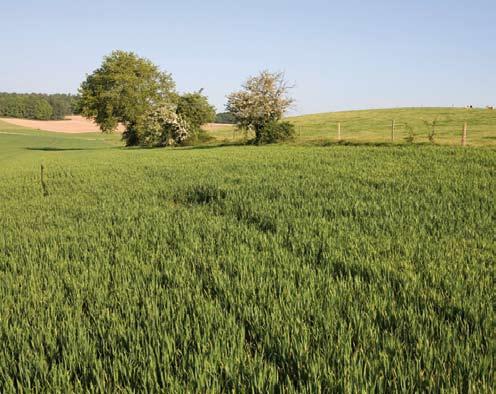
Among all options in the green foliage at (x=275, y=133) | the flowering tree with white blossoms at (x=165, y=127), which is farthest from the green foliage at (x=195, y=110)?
the green foliage at (x=275, y=133)

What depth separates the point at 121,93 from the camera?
175 feet

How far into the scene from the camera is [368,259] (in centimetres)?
481

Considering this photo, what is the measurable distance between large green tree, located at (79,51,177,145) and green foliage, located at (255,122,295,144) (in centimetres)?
1907

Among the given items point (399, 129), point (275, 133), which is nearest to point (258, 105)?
point (275, 133)

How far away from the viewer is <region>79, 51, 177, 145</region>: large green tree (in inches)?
2060

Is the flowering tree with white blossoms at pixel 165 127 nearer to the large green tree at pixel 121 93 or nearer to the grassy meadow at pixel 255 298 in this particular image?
the large green tree at pixel 121 93

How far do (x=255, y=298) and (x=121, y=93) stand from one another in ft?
180

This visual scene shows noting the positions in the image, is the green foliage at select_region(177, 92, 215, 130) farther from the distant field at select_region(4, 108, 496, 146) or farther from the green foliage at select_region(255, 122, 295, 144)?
the green foliage at select_region(255, 122, 295, 144)

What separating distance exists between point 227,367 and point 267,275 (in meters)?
1.93

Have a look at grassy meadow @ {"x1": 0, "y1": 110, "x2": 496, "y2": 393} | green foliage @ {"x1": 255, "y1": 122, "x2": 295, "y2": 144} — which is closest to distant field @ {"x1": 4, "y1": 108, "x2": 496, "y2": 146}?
green foliage @ {"x1": 255, "y1": 122, "x2": 295, "y2": 144}

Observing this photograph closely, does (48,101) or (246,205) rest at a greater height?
(48,101)

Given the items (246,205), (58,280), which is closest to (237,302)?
(58,280)

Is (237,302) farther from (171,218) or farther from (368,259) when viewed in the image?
(171,218)

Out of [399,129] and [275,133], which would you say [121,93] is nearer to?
[275,133]
